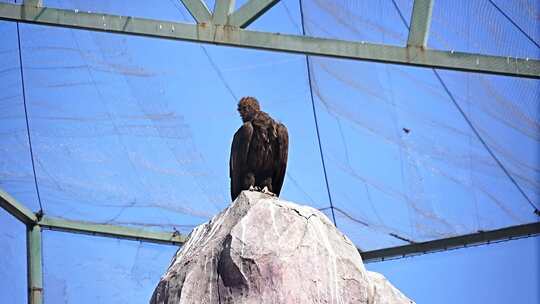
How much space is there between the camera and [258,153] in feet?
37.7

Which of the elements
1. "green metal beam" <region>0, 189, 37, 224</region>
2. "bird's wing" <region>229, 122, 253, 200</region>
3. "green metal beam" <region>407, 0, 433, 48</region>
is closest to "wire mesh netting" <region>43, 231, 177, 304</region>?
"green metal beam" <region>0, 189, 37, 224</region>

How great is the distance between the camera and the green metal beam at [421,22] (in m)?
11.2

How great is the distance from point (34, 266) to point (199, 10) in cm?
436

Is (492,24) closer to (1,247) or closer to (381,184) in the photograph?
(381,184)

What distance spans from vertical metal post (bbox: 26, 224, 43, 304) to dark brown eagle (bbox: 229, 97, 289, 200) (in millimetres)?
3710

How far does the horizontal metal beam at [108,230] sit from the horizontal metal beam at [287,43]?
327 centimetres

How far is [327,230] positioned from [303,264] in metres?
0.50

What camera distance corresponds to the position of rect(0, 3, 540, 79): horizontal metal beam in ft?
36.8

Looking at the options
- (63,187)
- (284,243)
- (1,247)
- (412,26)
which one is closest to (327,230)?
(284,243)

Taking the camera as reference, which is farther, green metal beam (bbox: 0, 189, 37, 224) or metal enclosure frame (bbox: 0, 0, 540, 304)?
green metal beam (bbox: 0, 189, 37, 224)

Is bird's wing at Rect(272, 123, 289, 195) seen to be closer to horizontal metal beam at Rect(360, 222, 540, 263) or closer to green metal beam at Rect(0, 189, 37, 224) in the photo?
horizontal metal beam at Rect(360, 222, 540, 263)

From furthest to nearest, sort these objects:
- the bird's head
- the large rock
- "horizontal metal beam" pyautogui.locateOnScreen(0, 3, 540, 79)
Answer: the bird's head → "horizontal metal beam" pyautogui.locateOnScreen(0, 3, 540, 79) → the large rock

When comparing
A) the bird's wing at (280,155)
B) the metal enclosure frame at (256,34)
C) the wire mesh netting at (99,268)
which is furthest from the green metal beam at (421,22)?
the wire mesh netting at (99,268)

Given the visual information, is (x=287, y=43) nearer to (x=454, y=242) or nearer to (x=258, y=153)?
(x=258, y=153)
